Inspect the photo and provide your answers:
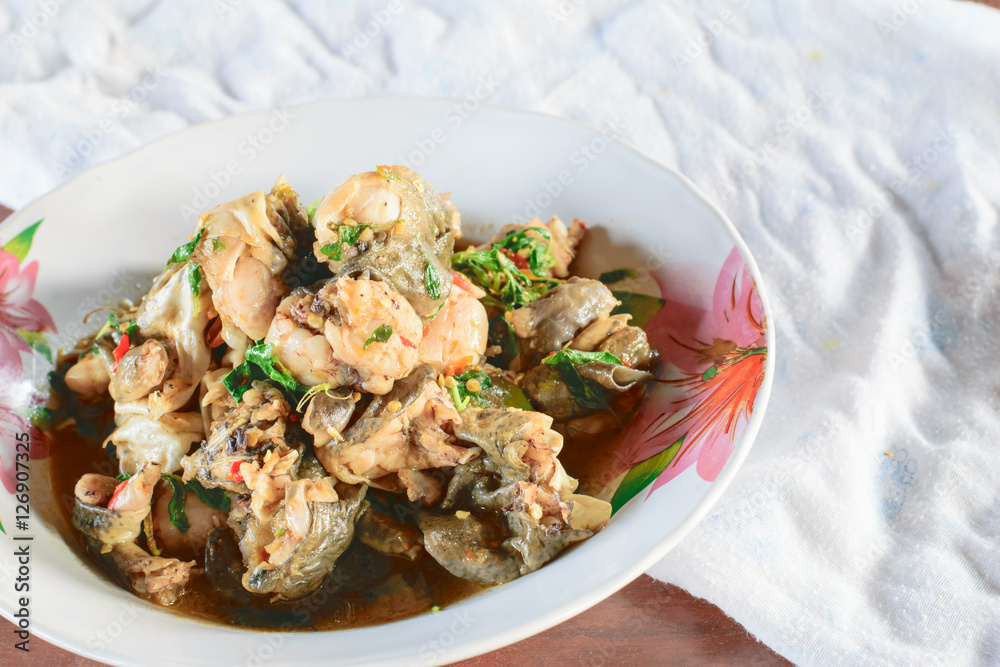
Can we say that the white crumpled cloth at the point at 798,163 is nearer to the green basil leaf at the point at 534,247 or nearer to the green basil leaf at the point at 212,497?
the green basil leaf at the point at 534,247

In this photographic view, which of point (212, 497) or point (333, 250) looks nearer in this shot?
point (333, 250)

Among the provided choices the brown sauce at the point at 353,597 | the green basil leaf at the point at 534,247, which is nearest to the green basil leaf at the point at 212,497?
the brown sauce at the point at 353,597

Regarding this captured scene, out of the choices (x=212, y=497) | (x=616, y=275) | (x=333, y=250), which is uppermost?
(x=333, y=250)

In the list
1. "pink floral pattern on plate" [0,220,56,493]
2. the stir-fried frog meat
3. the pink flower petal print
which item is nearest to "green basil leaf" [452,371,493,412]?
the stir-fried frog meat

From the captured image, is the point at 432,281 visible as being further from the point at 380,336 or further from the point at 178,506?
the point at 178,506

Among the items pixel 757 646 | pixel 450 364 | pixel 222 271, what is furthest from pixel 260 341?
pixel 757 646

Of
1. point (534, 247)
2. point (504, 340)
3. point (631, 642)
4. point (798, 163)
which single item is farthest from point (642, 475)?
point (798, 163)

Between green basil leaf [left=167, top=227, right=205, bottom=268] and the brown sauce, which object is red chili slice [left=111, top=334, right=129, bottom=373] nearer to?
green basil leaf [left=167, top=227, right=205, bottom=268]

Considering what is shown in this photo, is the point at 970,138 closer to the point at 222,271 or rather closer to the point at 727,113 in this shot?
the point at 727,113
